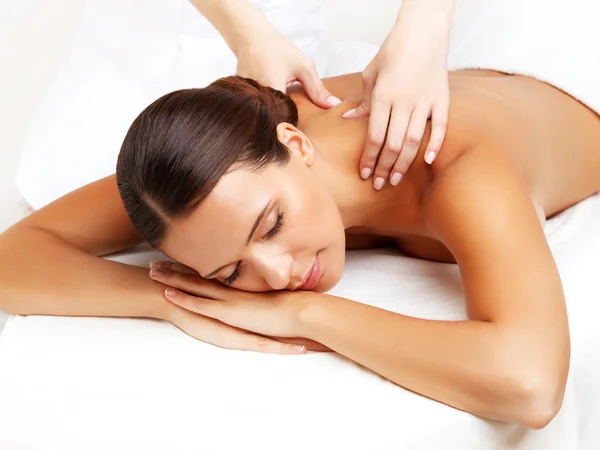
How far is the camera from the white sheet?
1181 millimetres

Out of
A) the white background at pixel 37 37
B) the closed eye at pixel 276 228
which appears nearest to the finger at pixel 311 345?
the closed eye at pixel 276 228

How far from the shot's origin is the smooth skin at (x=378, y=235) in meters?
1.19

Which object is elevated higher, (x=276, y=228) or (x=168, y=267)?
(x=276, y=228)

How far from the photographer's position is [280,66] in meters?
1.66

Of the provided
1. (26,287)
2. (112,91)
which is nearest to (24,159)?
(112,91)

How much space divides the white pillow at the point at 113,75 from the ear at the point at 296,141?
80cm

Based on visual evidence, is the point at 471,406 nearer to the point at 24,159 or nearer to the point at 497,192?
the point at 497,192

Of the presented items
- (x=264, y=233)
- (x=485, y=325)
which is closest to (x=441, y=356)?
(x=485, y=325)

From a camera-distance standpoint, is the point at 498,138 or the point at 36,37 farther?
the point at 36,37

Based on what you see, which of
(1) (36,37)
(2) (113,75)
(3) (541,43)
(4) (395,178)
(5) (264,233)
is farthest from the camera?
(1) (36,37)

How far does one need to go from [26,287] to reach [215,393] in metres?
0.53

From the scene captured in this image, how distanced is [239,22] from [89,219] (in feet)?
1.86

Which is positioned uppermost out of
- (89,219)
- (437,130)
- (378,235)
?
(437,130)

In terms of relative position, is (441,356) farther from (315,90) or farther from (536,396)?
(315,90)
